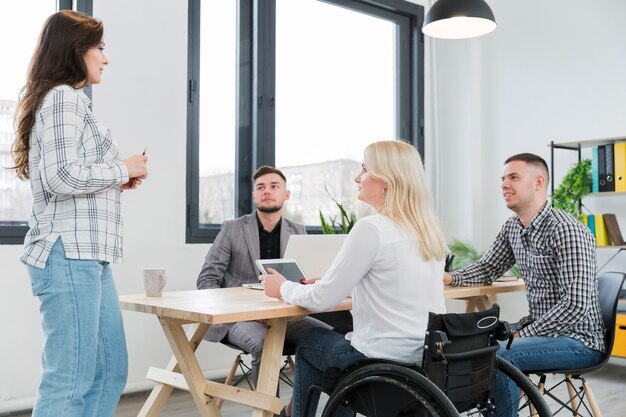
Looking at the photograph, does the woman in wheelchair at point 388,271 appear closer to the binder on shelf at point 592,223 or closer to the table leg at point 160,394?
the table leg at point 160,394

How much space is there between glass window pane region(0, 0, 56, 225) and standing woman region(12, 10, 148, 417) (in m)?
1.67

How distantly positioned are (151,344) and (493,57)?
3.59m

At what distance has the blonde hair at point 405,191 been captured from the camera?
2.08 m

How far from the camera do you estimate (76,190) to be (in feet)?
6.06

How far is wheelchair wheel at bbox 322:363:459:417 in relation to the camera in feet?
5.70

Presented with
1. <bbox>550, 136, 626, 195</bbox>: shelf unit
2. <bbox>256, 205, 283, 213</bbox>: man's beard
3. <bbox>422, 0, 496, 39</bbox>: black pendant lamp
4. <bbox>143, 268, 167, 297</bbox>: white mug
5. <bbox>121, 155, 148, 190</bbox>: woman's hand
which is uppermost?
<bbox>422, 0, 496, 39</bbox>: black pendant lamp

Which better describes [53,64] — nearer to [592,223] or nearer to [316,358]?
[316,358]

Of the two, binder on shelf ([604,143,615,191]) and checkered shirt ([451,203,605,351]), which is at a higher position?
binder on shelf ([604,143,615,191])

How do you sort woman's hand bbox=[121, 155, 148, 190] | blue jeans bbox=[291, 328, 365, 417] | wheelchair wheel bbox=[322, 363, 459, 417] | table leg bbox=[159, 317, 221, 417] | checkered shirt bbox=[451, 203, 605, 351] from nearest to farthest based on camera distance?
1. wheelchair wheel bbox=[322, 363, 459, 417]
2. woman's hand bbox=[121, 155, 148, 190]
3. blue jeans bbox=[291, 328, 365, 417]
4. table leg bbox=[159, 317, 221, 417]
5. checkered shirt bbox=[451, 203, 605, 351]

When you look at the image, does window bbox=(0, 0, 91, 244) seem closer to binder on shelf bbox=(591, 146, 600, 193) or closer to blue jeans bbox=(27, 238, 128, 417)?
blue jeans bbox=(27, 238, 128, 417)

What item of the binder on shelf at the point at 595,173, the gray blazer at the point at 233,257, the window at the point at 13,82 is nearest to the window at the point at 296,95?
the gray blazer at the point at 233,257

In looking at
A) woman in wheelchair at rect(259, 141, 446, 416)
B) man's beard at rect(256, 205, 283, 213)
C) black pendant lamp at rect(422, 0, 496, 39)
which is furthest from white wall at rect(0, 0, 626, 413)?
woman in wheelchair at rect(259, 141, 446, 416)

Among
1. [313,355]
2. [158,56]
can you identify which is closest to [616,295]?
[313,355]

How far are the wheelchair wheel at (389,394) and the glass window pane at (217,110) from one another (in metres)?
2.56
